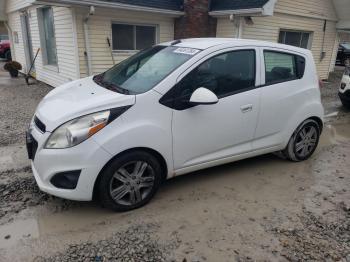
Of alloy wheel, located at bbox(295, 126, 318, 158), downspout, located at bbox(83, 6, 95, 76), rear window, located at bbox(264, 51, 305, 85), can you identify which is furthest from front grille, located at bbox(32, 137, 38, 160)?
downspout, located at bbox(83, 6, 95, 76)

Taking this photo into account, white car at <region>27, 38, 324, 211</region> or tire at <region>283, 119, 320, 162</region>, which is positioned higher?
white car at <region>27, 38, 324, 211</region>

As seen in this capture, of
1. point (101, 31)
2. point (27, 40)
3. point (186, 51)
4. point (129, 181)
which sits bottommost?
point (129, 181)

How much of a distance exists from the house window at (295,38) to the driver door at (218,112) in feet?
27.8

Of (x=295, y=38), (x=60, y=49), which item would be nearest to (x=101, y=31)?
(x=60, y=49)

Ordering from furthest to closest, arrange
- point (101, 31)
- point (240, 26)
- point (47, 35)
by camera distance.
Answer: point (47, 35)
point (240, 26)
point (101, 31)

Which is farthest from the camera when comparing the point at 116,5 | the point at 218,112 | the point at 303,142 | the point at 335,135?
the point at 116,5

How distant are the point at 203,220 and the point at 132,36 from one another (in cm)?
738

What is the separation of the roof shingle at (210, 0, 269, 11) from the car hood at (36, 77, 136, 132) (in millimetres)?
6585

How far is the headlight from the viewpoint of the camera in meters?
2.80

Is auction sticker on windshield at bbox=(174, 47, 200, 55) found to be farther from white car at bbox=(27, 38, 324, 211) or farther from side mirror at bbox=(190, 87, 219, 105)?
side mirror at bbox=(190, 87, 219, 105)

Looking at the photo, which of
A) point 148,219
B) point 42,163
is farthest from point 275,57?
point 42,163

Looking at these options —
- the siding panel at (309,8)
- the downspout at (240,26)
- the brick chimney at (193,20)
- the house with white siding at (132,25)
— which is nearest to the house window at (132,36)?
the house with white siding at (132,25)

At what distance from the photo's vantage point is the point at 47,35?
405 inches

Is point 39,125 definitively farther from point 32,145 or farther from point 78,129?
point 78,129
